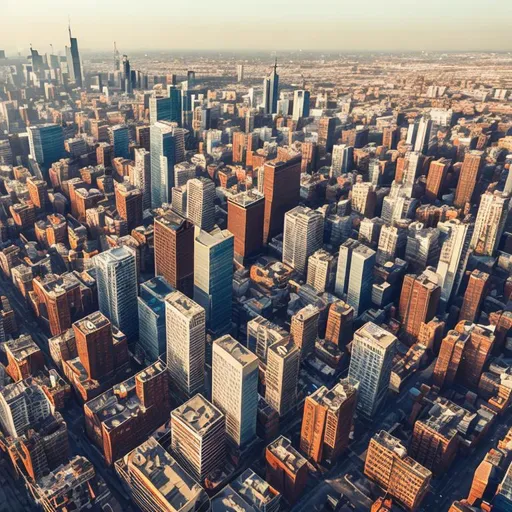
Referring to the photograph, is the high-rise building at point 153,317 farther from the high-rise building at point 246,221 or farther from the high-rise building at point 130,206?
the high-rise building at point 130,206

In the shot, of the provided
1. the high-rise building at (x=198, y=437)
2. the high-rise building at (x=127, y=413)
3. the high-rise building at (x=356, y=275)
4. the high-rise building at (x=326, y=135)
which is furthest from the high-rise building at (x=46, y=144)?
the high-rise building at (x=198, y=437)

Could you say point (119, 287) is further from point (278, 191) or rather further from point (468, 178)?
point (468, 178)

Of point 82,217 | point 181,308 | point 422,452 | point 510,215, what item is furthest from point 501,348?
point 82,217

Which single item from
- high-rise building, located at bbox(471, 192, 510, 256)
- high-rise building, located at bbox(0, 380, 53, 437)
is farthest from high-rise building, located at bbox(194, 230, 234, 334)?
high-rise building, located at bbox(471, 192, 510, 256)

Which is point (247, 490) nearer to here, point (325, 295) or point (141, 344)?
point (141, 344)

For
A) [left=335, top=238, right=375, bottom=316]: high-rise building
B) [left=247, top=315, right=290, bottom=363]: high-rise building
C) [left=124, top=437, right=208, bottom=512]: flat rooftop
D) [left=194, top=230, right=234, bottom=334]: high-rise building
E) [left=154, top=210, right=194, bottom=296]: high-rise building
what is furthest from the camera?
[left=335, top=238, right=375, bottom=316]: high-rise building

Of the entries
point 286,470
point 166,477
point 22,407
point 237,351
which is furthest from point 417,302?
point 22,407

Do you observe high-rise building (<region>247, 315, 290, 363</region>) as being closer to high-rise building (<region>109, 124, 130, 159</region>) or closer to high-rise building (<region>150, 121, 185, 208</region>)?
high-rise building (<region>150, 121, 185, 208</region>)
